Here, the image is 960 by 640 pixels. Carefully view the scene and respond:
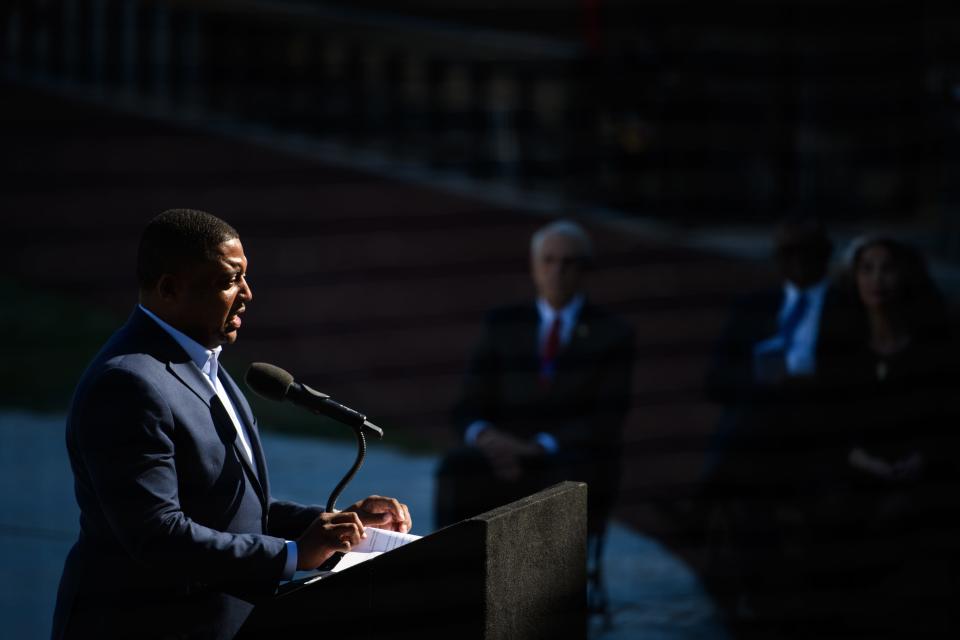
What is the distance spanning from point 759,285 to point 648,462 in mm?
1209

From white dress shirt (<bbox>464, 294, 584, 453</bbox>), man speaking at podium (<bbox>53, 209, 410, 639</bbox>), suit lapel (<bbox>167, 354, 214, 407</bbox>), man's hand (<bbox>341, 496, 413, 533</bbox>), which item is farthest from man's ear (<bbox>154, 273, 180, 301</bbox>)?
white dress shirt (<bbox>464, 294, 584, 453</bbox>)

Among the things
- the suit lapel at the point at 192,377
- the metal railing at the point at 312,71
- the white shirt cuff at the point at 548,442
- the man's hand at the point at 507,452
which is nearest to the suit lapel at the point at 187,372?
the suit lapel at the point at 192,377

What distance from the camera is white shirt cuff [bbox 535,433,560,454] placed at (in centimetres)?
487

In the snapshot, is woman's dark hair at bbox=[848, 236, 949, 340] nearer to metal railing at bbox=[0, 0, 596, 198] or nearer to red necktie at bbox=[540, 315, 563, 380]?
red necktie at bbox=[540, 315, 563, 380]

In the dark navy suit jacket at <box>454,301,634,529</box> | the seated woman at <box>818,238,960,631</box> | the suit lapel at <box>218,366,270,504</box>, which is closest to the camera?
the suit lapel at <box>218,366,270,504</box>

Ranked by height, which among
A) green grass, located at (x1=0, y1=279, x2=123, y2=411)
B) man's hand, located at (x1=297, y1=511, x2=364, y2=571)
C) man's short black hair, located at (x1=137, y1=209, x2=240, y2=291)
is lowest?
green grass, located at (x1=0, y1=279, x2=123, y2=411)

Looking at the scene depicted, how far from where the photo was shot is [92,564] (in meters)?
2.51

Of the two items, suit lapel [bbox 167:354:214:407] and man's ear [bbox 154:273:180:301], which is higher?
man's ear [bbox 154:273:180:301]

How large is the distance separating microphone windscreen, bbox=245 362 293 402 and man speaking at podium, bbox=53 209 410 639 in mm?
80

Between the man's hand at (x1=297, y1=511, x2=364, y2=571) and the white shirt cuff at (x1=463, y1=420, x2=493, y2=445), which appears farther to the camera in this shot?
the white shirt cuff at (x1=463, y1=420, x2=493, y2=445)

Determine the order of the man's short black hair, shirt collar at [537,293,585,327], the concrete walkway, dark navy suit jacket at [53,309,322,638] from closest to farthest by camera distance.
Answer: dark navy suit jacket at [53,309,322,638] < the man's short black hair < the concrete walkway < shirt collar at [537,293,585,327]

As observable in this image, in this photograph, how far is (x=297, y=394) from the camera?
2.53 m

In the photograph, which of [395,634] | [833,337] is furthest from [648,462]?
[395,634]

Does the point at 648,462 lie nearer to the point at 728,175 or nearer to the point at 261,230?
the point at 728,175
